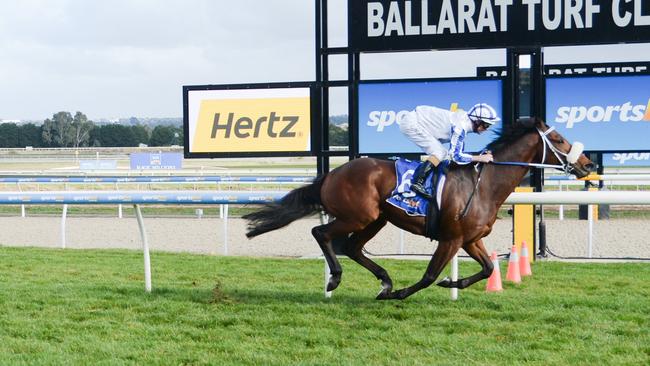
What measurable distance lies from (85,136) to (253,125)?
220 ft

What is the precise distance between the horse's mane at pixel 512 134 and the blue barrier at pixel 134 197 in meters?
1.76

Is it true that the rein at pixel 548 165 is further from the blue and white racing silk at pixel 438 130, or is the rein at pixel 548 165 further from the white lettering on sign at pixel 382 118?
the white lettering on sign at pixel 382 118

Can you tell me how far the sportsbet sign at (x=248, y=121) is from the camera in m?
9.91

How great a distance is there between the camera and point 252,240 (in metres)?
12.5

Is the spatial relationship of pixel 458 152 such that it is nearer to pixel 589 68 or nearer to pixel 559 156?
pixel 559 156

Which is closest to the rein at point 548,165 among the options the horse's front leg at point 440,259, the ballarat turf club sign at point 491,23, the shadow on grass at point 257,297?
the horse's front leg at point 440,259

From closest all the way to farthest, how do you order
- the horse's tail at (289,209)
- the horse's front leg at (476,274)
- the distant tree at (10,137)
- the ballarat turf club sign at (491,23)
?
the horse's front leg at (476,274), the horse's tail at (289,209), the ballarat turf club sign at (491,23), the distant tree at (10,137)

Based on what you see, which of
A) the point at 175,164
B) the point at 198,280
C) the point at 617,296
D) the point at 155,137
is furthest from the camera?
the point at 155,137

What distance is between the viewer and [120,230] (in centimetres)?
1425

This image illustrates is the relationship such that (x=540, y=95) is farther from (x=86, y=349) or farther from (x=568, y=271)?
(x=86, y=349)

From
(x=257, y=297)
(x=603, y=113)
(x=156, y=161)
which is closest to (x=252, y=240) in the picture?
(x=603, y=113)

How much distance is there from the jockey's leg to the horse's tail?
676mm

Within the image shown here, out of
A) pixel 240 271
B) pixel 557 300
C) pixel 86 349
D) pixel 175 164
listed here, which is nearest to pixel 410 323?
pixel 557 300

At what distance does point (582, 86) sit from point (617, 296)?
3766 mm
